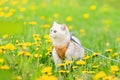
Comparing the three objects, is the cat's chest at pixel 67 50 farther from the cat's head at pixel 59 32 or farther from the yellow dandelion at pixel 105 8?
the yellow dandelion at pixel 105 8

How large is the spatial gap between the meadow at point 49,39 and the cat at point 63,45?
0.38ft

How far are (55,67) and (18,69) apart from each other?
3.13ft

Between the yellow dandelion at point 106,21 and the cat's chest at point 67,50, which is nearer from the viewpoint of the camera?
the cat's chest at point 67,50

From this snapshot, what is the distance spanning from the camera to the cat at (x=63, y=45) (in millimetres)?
4594

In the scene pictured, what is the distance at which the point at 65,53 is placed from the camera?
4.70 metres

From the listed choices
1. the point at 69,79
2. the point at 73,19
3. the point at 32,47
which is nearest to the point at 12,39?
the point at 32,47

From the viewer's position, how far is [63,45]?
4.65 m

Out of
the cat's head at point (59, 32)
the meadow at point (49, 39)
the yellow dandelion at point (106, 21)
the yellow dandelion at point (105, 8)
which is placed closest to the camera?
the meadow at point (49, 39)

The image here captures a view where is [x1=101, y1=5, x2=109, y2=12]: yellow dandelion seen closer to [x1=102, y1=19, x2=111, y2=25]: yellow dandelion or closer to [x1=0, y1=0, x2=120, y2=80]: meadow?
[x1=0, y1=0, x2=120, y2=80]: meadow

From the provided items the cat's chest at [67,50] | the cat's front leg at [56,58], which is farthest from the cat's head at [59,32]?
the cat's front leg at [56,58]

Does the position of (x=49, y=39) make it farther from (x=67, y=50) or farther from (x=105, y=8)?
(x=105, y=8)

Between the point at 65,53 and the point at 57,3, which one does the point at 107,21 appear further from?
the point at 65,53

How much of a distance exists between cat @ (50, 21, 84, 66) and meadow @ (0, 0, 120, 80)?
0.38 feet

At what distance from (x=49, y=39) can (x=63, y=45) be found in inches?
47.8
